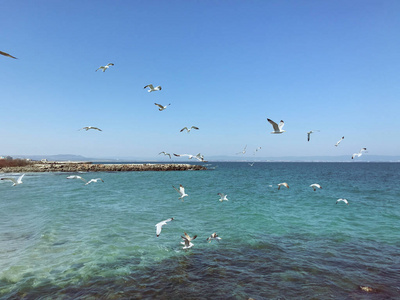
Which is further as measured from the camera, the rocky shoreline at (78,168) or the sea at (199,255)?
the rocky shoreline at (78,168)

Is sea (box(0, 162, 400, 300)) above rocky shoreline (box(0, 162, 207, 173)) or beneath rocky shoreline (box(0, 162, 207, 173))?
beneath

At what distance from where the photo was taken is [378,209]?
2247 centimetres

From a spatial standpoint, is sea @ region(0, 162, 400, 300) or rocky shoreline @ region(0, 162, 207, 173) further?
rocky shoreline @ region(0, 162, 207, 173)

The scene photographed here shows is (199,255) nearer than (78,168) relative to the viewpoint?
Yes

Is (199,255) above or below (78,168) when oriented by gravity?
below

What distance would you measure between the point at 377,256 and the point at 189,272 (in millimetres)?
8179

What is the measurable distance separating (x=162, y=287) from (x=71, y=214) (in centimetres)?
1401

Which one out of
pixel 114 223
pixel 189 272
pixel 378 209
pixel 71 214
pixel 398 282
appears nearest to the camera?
pixel 398 282

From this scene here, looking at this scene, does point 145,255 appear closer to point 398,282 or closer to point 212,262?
point 212,262

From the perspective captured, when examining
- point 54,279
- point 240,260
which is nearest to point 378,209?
point 240,260

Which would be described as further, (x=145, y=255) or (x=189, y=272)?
(x=145, y=255)

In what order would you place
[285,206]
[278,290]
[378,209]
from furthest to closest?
[285,206] → [378,209] → [278,290]

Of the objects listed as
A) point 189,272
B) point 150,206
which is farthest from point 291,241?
point 150,206

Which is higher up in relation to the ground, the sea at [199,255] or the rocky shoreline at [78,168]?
the rocky shoreline at [78,168]
